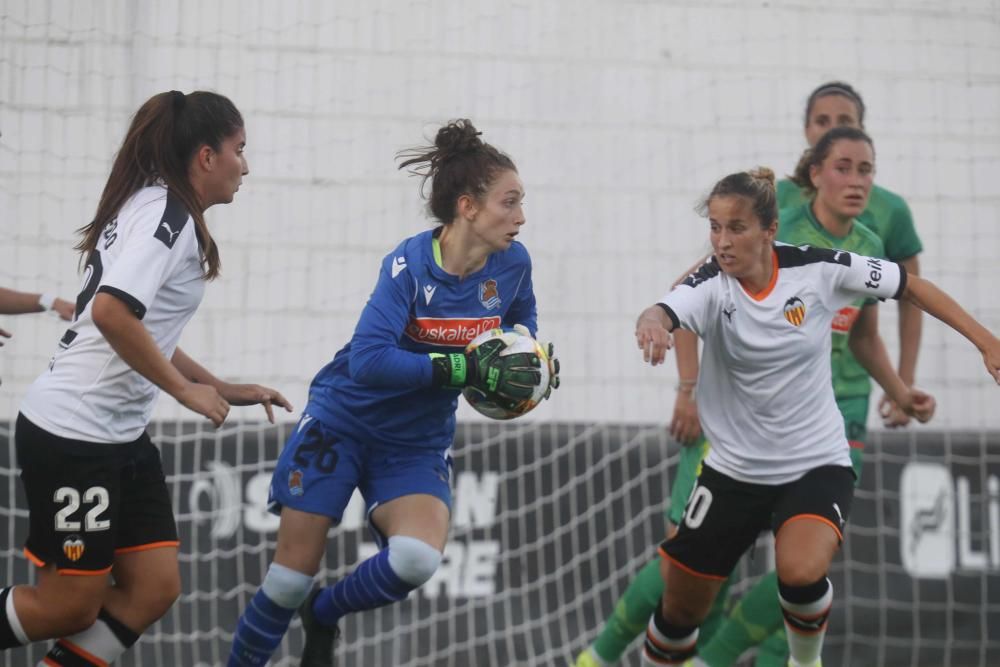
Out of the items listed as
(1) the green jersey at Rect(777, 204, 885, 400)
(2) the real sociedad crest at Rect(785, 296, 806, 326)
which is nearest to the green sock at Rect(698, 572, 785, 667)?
(1) the green jersey at Rect(777, 204, 885, 400)

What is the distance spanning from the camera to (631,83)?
6.67 meters

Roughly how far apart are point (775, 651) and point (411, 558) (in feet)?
5.69

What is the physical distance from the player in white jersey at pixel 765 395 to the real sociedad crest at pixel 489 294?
55 centimetres

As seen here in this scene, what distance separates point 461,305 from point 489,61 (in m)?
2.77

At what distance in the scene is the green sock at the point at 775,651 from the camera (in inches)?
196

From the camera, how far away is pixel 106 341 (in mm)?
3572

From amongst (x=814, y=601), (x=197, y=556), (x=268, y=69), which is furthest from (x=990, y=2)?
(x=197, y=556)

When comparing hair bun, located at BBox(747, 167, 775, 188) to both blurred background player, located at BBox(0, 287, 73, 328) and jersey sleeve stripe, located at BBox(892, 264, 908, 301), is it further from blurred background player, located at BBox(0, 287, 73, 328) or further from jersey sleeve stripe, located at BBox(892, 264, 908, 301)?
blurred background player, located at BBox(0, 287, 73, 328)

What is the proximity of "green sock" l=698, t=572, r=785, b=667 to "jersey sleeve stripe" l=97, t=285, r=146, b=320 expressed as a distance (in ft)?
8.34

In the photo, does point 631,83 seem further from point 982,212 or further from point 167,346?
point 167,346

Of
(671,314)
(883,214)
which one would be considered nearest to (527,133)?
(883,214)

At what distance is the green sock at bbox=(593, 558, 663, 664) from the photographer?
4.92 metres

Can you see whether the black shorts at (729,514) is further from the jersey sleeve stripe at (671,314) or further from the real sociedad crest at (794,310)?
the jersey sleeve stripe at (671,314)

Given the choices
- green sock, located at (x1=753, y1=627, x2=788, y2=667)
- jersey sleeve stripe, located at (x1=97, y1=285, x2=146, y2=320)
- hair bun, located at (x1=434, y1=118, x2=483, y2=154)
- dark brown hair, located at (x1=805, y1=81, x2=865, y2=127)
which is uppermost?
dark brown hair, located at (x1=805, y1=81, x2=865, y2=127)
